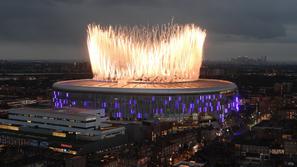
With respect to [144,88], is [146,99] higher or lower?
lower

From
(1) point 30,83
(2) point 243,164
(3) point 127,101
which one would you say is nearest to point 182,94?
(3) point 127,101

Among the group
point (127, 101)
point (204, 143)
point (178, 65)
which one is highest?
point (178, 65)

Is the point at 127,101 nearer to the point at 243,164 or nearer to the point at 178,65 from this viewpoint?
the point at 178,65

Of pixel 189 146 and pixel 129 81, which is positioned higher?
pixel 129 81

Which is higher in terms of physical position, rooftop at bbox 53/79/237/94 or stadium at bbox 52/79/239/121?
rooftop at bbox 53/79/237/94

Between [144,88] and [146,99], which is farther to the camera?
[144,88]

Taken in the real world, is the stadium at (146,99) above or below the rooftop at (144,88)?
below

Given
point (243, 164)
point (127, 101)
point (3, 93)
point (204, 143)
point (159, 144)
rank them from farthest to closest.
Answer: point (3, 93) → point (127, 101) → point (204, 143) → point (159, 144) → point (243, 164)

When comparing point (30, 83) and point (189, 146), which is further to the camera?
point (30, 83)
